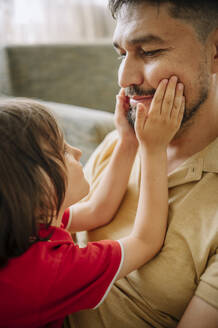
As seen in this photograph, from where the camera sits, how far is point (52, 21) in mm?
2895

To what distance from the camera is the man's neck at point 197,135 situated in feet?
3.55

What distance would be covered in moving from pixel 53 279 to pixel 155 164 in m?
0.43

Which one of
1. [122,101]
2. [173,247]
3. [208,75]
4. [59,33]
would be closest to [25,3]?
[59,33]

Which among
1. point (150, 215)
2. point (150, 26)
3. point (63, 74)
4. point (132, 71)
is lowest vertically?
point (150, 215)

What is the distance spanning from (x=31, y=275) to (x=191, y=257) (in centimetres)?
43

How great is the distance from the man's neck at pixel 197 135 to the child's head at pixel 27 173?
1.41 feet

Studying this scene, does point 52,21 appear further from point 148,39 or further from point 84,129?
point 148,39

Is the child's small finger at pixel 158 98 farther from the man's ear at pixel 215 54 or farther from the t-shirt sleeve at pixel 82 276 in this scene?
the t-shirt sleeve at pixel 82 276

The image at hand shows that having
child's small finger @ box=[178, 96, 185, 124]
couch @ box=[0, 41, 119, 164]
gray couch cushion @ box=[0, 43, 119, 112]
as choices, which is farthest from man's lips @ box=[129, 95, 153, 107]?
gray couch cushion @ box=[0, 43, 119, 112]

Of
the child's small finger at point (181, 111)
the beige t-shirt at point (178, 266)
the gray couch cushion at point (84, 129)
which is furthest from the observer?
the gray couch cushion at point (84, 129)

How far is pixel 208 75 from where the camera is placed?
1042mm

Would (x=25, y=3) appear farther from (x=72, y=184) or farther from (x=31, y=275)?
(x=31, y=275)

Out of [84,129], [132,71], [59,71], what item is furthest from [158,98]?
[59,71]

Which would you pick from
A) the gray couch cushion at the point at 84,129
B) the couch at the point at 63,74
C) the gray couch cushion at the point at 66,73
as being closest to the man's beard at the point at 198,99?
the gray couch cushion at the point at 84,129
